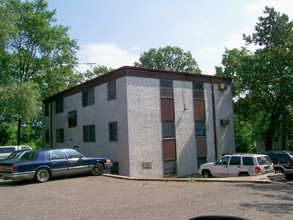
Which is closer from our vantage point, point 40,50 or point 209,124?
point 209,124

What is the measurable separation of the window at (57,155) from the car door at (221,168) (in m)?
8.35

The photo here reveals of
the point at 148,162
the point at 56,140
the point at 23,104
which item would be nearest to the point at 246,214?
the point at 148,162

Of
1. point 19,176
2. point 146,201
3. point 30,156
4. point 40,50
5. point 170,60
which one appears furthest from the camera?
point 170,60

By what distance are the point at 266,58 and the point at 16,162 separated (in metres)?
22.3

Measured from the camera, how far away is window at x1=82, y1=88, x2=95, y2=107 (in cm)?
2522

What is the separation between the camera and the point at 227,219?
9.30ft

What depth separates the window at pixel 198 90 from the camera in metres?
25.1

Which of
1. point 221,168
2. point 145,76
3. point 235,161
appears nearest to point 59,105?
point 145,76

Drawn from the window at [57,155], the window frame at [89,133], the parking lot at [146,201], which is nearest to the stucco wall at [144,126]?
the window frame at [89,133]

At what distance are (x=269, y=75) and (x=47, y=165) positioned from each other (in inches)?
818

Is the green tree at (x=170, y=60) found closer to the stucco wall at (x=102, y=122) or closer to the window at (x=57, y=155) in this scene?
the stucco wall at (x=102, y=122)

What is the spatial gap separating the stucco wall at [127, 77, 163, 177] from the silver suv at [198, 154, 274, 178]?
13.7 feet

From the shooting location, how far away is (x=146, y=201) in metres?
9.77

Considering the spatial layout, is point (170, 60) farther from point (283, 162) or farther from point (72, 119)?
point (283, 162)
